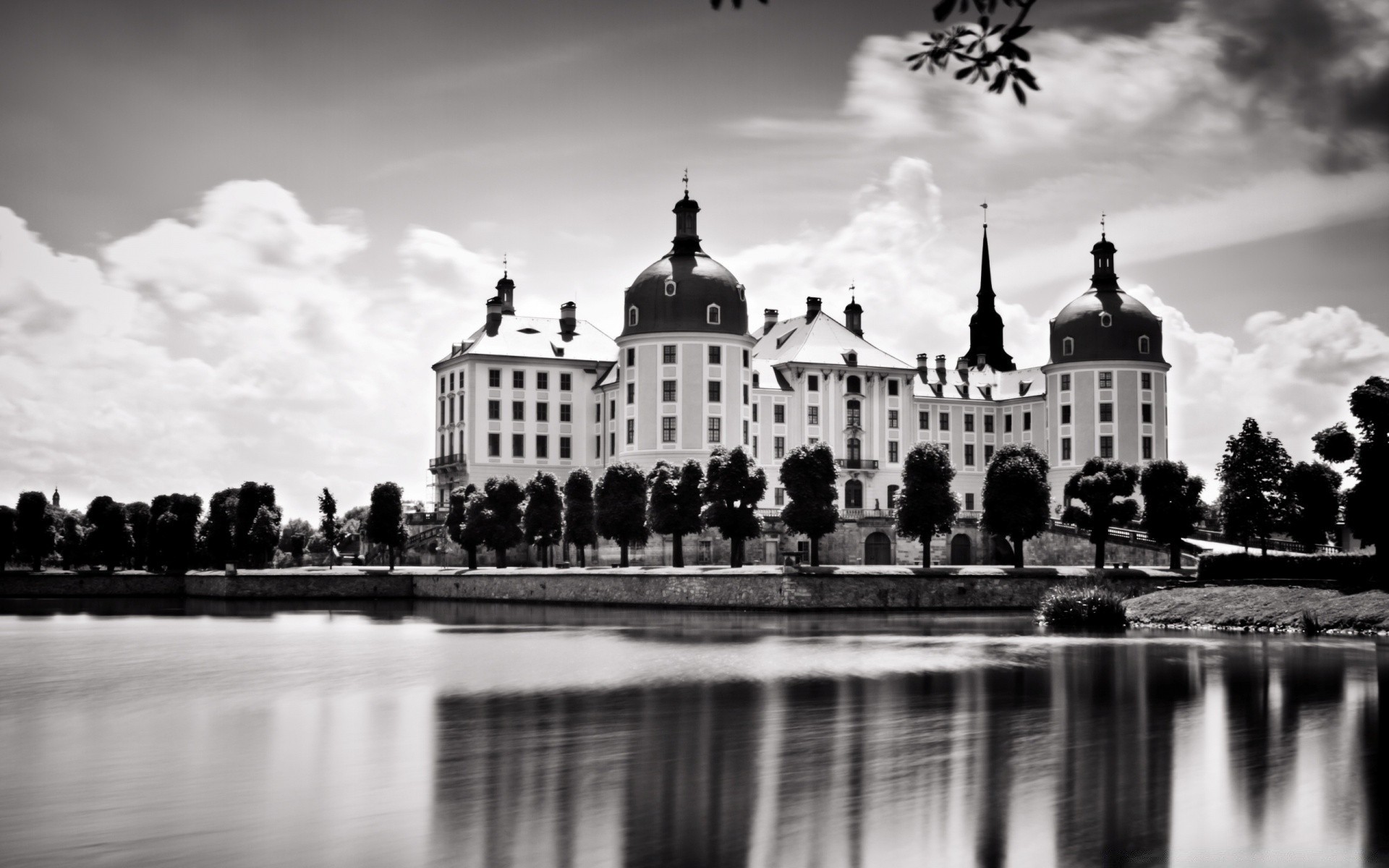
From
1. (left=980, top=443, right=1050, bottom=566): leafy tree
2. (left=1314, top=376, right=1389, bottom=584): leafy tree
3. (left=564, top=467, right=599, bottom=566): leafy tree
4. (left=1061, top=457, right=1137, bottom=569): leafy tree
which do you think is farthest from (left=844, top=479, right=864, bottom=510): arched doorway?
(left=1314, top=376, right=1389, bottom=584): leafy tree

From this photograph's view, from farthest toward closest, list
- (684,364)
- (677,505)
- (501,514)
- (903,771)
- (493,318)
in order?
(493,318), (684,364), (501,514), (677,505), (903,771)

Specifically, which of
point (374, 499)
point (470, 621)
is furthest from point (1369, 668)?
point (374, 499)

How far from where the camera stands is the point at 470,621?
56469 mm

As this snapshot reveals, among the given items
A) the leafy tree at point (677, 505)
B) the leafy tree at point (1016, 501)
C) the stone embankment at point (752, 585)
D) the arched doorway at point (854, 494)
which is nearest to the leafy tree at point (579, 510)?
the stone embankment at point (752, 585)

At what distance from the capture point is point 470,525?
7831cm

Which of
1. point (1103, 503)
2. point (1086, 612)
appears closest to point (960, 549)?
point (1103, 503)

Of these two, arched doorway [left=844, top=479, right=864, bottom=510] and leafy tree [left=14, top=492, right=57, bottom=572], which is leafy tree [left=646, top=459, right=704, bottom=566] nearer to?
arched doorway [left=844, top=479, right=864, bottom=510]

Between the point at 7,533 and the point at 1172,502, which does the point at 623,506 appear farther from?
the point at 7,533

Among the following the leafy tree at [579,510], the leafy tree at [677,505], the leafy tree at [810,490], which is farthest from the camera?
the leafy tree at [579,510]

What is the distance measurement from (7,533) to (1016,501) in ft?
207

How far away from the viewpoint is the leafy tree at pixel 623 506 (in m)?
72.7

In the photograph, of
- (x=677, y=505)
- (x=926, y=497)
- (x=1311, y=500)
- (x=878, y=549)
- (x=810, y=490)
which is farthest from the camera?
(x=878, y=549)

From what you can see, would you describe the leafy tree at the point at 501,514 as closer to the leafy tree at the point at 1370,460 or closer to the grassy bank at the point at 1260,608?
the grassy bank at the point at 1260,608

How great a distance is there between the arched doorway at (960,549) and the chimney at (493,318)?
37.6 metres
